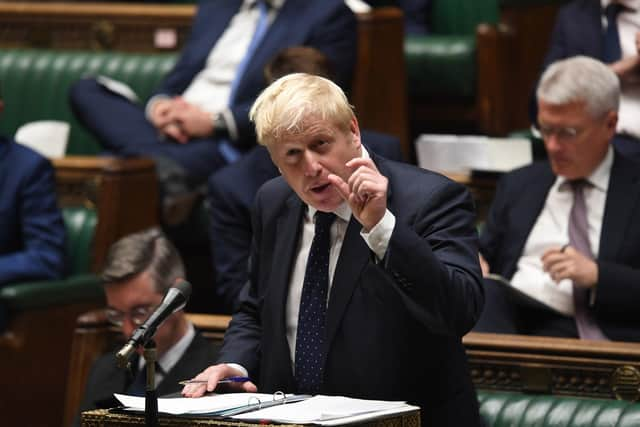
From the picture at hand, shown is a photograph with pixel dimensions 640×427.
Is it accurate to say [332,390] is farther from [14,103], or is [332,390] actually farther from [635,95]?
[14,103]

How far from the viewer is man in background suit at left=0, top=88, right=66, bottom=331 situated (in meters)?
2.71

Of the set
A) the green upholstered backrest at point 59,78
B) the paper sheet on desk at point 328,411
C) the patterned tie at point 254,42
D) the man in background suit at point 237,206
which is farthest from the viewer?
the green upholstered backrest at point 59,78

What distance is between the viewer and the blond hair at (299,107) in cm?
144

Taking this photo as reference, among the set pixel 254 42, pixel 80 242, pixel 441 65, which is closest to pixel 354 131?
pixel 80 242

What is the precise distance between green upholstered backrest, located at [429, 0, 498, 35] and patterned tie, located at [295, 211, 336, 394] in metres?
2.13

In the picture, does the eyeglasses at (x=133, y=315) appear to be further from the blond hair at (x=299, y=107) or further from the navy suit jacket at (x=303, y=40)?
the navy suit jacket at (x=303, y=40)

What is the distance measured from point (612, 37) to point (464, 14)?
90 cm

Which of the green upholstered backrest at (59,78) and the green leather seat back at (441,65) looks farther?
the green upholstered backrest at (59,78)

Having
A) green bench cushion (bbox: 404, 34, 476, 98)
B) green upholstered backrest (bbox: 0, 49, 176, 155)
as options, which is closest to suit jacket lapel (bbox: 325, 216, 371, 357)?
green bench cushion (bbox: 404, 34, 476, 98)

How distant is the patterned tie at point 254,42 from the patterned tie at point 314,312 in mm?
1555

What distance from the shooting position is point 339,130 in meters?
1.45

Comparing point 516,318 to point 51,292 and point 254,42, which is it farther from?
point 254,42

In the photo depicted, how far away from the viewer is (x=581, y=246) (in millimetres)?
2215

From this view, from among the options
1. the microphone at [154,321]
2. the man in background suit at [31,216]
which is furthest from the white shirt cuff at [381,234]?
the man in background suit at [31,216]
